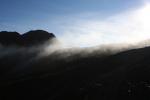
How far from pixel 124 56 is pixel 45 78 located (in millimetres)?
31989

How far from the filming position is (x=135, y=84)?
75.8 m

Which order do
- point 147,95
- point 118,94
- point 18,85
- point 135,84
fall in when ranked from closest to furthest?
point 147,95
point 118,94
point 135,84
point 18,85

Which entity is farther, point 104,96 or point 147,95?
point 104,96

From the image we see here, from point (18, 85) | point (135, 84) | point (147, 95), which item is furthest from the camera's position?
point (18, 85)

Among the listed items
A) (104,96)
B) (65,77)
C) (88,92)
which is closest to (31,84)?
(65,77)

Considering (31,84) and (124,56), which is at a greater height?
(124,56)

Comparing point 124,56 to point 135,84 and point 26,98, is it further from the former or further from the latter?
point 26,98

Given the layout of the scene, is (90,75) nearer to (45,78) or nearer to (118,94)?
(45,78)

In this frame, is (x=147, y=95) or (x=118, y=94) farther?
(x=118, y=94)

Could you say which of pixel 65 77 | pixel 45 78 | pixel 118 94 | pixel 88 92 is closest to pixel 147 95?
Result: pixel 118 94

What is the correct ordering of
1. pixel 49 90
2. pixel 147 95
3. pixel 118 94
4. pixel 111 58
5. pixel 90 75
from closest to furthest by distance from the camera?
pixel 147 95 < pixel 118 94 < pixel 49 90 < pixel 90 75 < pixel 111 58

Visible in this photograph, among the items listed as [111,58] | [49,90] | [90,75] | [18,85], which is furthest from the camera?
[111,58]

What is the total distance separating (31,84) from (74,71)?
16720 mm

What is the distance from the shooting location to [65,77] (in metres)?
100
